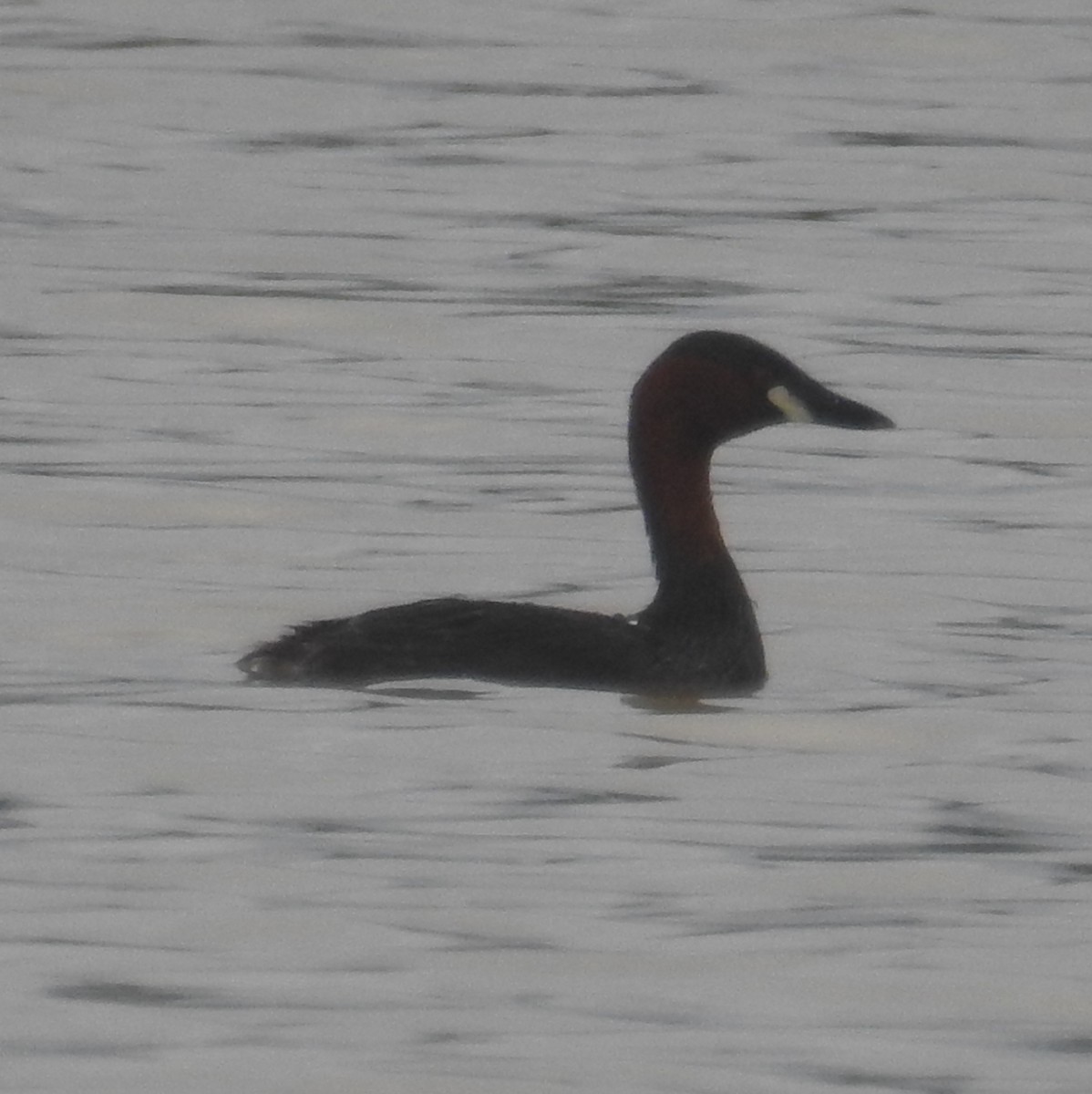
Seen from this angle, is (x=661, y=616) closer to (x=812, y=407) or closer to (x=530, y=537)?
(x=812, y=407)

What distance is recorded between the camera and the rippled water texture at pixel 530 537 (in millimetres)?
8383

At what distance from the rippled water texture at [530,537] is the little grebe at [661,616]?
0.12m

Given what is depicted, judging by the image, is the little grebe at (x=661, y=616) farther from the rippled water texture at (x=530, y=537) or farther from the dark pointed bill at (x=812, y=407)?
the rippled water texture at (x=530, y=537)

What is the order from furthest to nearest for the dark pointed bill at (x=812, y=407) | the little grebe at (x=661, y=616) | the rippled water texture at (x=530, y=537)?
1. the dark pointed bill at (x=812, y=407)
2. the little grebe at (x=661, y=616)
3. the rippled water texture at (x=530, y=537)

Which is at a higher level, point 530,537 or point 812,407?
point 812,407

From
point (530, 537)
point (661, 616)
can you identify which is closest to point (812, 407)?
point (661, 616)

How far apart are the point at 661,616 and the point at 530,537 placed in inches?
104

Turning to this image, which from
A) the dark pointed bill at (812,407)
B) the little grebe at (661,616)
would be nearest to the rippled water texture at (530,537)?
the little grebe at (661,616)

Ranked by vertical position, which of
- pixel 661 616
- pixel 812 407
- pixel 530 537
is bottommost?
pixel 530 537

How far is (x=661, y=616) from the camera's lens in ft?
36.6

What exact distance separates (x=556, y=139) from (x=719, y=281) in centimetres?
378

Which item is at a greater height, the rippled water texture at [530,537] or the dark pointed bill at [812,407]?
the dark pointed bill at [812,407]

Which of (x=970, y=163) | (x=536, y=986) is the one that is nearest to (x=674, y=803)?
(x=536, y=986)

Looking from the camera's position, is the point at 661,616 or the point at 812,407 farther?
the point at 812,407
